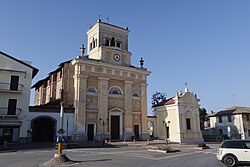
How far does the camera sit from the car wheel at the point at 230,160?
12477mm

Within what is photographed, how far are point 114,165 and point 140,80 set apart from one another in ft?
90.1

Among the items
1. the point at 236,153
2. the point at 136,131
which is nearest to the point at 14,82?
the point at 136,131

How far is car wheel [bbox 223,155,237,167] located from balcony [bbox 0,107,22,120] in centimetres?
2431

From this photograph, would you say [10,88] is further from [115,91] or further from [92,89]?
[115,91]

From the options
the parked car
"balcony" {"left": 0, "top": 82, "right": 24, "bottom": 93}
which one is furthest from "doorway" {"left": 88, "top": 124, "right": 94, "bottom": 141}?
the parked car

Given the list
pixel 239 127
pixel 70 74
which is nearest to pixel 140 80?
pixel 70 74

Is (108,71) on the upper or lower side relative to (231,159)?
upper

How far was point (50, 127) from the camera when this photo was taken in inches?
1257

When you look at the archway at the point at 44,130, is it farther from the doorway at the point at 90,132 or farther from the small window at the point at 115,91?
the small window at the point at 115,91

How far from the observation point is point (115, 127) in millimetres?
35406

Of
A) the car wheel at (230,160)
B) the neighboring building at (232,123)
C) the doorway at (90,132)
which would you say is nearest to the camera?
the car wheel at (230,160)

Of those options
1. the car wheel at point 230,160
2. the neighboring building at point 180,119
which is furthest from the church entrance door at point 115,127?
the car wheel at point 230,160

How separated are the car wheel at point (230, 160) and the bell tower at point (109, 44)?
26884 mm

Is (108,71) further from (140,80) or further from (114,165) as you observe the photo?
(114,165)
